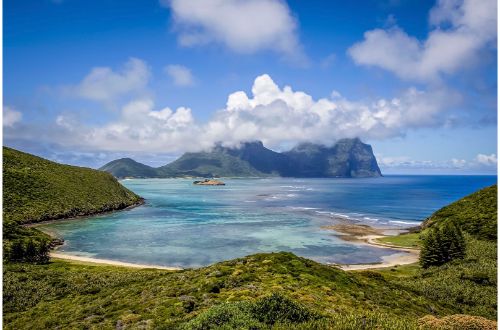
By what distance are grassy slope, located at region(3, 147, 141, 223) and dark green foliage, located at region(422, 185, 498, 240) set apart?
112m

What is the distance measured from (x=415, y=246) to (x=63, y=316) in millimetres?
76632

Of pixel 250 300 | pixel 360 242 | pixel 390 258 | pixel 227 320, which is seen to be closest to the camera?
pixel 227 320

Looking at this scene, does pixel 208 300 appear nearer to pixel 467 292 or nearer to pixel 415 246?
pixel 467 292

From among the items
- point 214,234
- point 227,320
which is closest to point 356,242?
point 214,234

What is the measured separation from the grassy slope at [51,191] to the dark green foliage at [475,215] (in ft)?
366

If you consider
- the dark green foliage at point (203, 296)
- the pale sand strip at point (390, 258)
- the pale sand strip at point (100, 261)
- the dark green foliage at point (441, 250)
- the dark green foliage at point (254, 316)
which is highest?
the dark green foliage at point (254, 316)

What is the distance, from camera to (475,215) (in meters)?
91.2

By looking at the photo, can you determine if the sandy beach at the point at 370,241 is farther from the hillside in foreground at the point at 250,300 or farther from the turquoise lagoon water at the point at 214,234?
the hillside in foreground at the point at 250,300

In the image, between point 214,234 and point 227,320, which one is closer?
point 227,320

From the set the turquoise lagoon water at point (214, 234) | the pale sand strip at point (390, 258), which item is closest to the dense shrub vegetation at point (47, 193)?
the turquoise lagoon water at point (214, 234)

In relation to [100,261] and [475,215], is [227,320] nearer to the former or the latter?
[100,261]

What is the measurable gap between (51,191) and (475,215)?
432 feet

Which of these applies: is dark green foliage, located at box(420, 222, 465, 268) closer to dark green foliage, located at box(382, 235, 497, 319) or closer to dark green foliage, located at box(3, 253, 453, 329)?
dark green foliage, located at box(382, 235, 497, 319)

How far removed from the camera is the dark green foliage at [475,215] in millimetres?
80500
